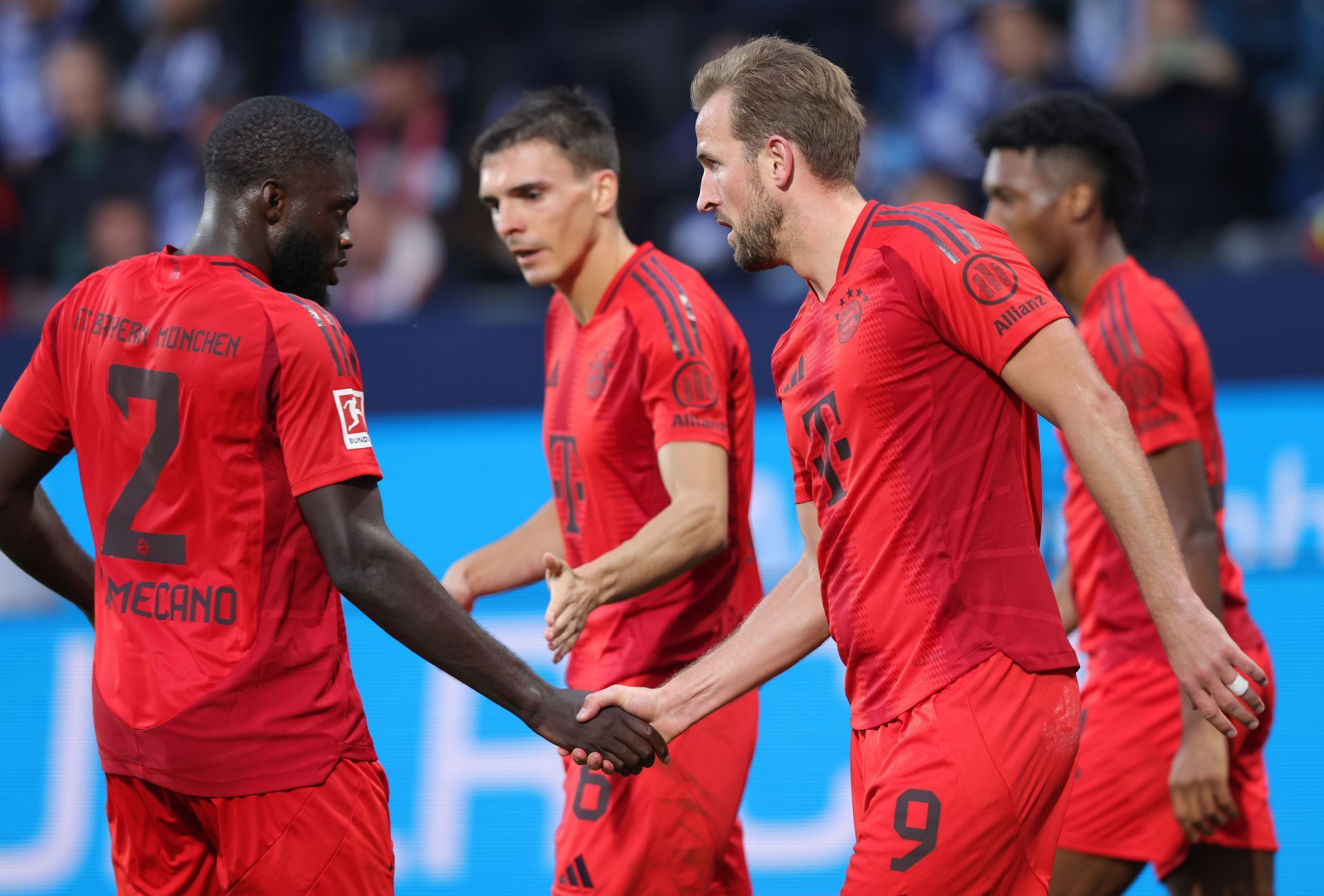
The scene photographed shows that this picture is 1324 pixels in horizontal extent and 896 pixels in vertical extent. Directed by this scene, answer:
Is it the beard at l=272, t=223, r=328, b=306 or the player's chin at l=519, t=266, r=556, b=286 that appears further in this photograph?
the player's chin at l=519, t=266, r=556, b=286

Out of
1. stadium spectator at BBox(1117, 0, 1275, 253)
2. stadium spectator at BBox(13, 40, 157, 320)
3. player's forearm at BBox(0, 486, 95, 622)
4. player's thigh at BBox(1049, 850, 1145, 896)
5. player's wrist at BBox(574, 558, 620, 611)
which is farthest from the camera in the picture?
stadium spectator at BBox(13, 40, 157, 320)

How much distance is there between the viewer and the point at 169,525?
3316mm

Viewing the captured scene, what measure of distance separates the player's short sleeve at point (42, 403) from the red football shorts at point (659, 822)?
164 centimetres

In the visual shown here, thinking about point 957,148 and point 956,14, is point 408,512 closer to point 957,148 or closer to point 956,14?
point 957,148

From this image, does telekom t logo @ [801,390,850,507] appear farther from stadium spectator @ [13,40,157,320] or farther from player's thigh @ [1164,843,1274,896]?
stadium spectator @ [13,40,157,320]

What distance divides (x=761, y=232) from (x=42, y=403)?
1696 millimetres

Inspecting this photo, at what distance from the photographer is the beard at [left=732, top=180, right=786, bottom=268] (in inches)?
136

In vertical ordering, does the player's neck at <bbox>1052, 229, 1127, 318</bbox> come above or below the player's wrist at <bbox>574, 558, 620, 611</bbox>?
above

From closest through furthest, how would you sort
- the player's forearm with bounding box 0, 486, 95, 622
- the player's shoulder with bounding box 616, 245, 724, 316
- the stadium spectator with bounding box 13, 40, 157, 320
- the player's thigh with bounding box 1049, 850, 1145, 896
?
the player's forearm with bounding box 0, 486, 95, 622 → the player's shoulder with bounding box 616, 245, 724, 316 → the player's thigh with bounding box 1049, 850, 1145, 896 → the stadium spectator with bounding box 13, 40, 157, 320

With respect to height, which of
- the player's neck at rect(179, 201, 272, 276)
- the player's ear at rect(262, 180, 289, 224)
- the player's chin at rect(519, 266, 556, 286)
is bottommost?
the player's neck at rect(179, 201, 272, 276)

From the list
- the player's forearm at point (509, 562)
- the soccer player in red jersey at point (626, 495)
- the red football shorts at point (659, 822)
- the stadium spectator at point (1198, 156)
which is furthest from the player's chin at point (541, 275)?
the stadium spectator at point (1198, 156)

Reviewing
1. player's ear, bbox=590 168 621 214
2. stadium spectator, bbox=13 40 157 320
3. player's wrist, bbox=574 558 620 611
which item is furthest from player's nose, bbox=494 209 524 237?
stadium spectator, bbox=13 40 157 320

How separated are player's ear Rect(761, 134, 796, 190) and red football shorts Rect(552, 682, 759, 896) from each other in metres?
1.50

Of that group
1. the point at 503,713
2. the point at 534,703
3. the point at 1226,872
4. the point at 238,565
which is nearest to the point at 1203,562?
the point at 1226,872
